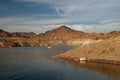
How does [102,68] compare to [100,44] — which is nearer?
[102,68]

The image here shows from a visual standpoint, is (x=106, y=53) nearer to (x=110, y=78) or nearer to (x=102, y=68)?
(x=102, y=68)

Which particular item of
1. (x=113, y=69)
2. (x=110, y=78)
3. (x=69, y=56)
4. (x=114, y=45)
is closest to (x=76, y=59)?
(x=69, y=56)

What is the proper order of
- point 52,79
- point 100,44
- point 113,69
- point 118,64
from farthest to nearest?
point 100,44 → point 118,64 → point 113,69 → point 52,79

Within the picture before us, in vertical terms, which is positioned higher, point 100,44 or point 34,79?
point 100,44

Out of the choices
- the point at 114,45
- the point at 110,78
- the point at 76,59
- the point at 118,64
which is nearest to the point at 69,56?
the point at 76,59

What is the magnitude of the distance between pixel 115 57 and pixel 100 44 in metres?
19.3

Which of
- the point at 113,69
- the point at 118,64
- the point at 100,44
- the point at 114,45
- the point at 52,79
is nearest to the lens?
the point at 52,79

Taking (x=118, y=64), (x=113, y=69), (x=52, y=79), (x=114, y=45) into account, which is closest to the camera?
(x=52, y=79)

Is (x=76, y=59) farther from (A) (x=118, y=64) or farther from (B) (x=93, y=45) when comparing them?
(A) (x=118, y=64)

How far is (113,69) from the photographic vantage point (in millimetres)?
78938

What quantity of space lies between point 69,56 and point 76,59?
940cm

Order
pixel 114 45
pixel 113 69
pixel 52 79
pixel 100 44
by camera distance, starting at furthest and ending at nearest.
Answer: pixel 100 44
pixel 114 45
pixel 113 69
pixel 52 79

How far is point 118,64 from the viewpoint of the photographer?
3415 inches

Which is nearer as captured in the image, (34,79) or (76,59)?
(34,79)
